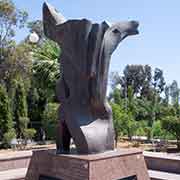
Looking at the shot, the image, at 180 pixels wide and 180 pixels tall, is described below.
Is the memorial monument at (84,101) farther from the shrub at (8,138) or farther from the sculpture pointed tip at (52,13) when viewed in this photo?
the shrub at (8,138)

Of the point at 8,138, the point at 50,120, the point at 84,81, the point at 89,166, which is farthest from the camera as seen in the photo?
the point at 50,120

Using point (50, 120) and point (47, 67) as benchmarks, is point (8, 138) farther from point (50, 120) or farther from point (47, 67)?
point (47, 67)

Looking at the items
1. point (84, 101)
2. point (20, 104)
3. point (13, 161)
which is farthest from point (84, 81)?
point (20, 104)

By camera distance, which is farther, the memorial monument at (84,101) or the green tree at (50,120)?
the green tree at (50,120)

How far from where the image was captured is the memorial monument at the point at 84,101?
18.0ft

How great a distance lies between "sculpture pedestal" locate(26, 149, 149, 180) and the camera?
16.3ft

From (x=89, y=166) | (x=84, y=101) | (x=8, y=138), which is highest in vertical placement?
(x=84, y=101)

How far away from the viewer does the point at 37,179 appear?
5.75m

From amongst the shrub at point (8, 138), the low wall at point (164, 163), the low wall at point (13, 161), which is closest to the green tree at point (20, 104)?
the shrub at point (8, 138)

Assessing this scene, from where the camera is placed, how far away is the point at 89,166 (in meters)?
4.89

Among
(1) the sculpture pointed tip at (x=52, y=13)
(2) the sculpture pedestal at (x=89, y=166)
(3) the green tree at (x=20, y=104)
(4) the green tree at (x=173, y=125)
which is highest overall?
(1) the sculpture pointed tip at (x=52, y=13)

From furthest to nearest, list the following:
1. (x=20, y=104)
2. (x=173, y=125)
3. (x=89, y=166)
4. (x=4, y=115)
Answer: (x=20, y=104)
(x=4, y=115)
(x=173, y=125)
(x=89, y=166)

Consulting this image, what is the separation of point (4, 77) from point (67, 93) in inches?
383

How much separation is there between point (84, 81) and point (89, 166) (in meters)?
1.64
